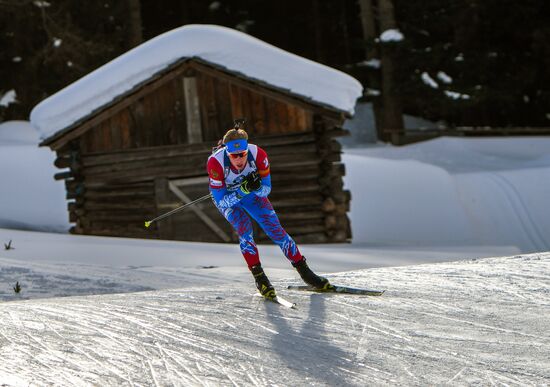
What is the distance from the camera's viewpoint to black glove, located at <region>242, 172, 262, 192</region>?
A: 7.90 metres

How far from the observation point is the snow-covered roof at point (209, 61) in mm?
15844

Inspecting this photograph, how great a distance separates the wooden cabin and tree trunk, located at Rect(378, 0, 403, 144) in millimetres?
14735

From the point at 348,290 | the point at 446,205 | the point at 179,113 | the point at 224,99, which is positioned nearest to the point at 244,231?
the point at 348,290

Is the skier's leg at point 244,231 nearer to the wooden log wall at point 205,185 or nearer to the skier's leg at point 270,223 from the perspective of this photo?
the skier's leg at point 270,223

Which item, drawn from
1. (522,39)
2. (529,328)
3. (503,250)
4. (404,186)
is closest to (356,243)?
(503,250)

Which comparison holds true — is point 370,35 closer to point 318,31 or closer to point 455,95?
point 455,95

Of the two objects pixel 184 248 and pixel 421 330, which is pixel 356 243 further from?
pixel 421 330

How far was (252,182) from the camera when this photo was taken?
7902 mm

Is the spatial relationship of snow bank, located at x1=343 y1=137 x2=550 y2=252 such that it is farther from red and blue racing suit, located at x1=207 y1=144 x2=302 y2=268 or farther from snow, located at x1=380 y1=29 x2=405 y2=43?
red and blue racing suit, located at x1=207 y1=144 x2=302 y2=268

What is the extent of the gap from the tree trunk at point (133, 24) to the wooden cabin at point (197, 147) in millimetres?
14517

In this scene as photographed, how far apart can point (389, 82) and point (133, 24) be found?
30.0 feet

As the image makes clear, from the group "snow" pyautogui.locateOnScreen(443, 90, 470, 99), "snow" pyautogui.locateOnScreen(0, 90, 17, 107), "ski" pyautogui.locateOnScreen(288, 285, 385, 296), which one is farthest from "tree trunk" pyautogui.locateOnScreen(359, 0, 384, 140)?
"ski" pyautogui.locateOnScreen(288, 285, 385, 296)

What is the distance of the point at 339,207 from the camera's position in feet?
54.5

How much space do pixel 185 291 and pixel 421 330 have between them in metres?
2.67
